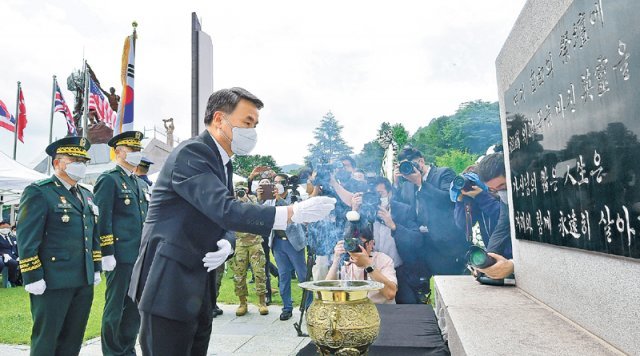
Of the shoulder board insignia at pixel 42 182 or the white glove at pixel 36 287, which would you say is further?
the shoulder board insignia at pixel 42 182

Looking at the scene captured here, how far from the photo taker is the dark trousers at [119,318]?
403 cm

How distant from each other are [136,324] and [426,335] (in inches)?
126

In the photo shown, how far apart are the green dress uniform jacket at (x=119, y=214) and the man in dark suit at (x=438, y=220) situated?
3.27 metres

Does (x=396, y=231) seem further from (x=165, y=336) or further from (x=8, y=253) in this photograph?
(x=8, y=253)

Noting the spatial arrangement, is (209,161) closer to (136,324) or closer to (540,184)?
(540,184)

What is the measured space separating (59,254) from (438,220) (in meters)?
4.07

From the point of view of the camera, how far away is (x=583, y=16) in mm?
1943

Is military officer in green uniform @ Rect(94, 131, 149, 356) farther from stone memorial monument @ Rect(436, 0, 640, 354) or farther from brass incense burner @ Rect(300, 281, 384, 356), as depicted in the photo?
stone memorial monument @ Rect(436, 0, 640, 354)

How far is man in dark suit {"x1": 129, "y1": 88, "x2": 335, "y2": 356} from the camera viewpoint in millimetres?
1971

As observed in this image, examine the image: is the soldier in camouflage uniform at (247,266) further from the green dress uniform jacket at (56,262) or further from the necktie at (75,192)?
the green dress uniform jacket at (56,262)

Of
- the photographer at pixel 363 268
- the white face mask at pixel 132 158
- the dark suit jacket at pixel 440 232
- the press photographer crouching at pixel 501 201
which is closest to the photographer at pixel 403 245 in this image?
the dark suit jacket at pixel 440 232

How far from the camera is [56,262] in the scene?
370 cm

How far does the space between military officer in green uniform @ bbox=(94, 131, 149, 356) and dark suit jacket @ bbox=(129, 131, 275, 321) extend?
242cm

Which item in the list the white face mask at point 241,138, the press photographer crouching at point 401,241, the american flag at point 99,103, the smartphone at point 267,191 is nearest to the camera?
the white face mask at point 241,138
